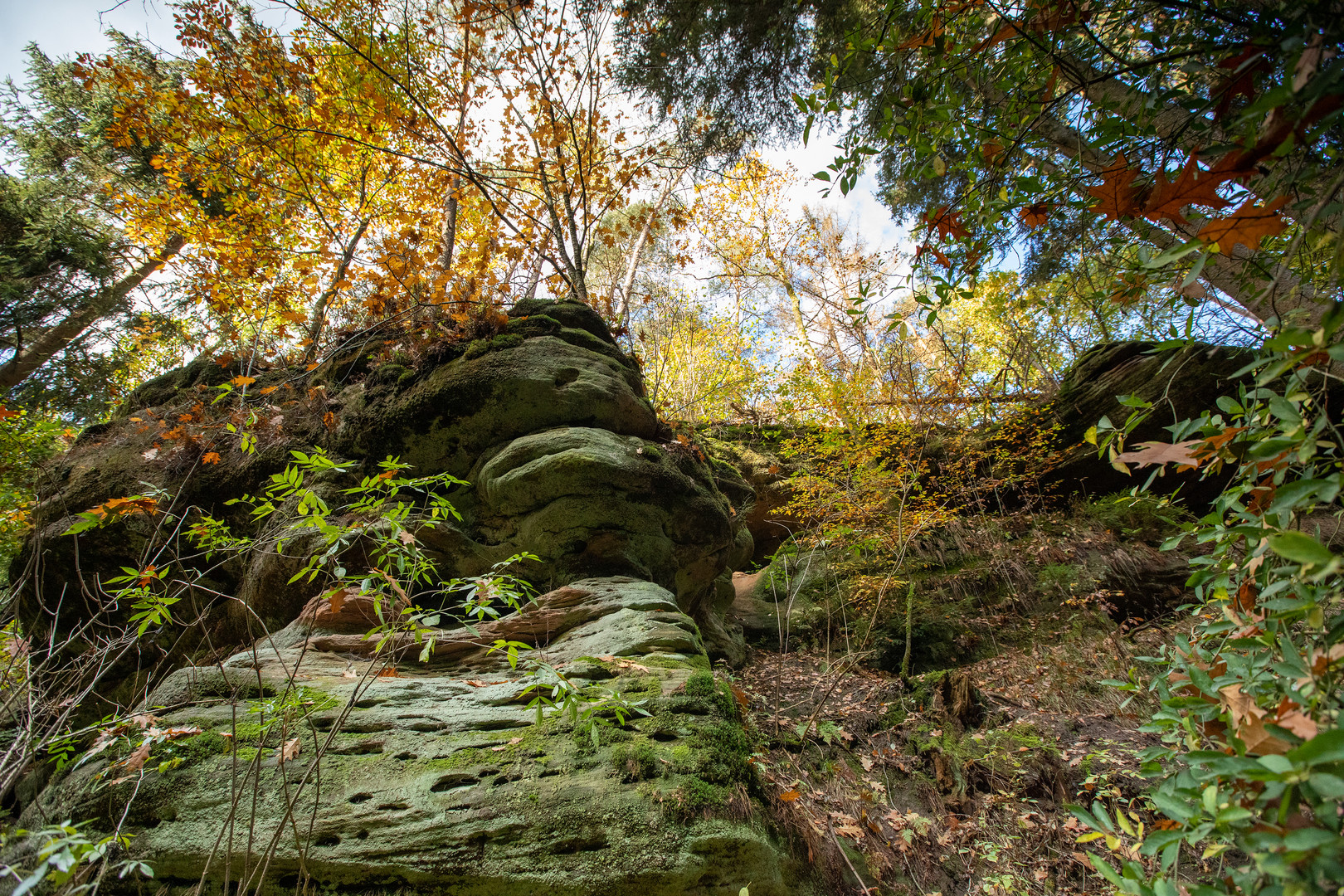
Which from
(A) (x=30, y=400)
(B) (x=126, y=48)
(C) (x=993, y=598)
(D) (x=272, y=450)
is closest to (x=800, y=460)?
(C) (x=993, y=598)

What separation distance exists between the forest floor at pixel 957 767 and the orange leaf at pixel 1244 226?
2.15 meters

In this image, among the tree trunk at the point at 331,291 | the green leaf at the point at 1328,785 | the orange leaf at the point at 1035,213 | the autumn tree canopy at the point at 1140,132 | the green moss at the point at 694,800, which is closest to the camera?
the green leaf at the point at 1328,785

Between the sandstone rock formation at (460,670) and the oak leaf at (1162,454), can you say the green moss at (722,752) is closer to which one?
the sandstone rock formation at (460,670)

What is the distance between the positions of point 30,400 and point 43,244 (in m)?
3.37

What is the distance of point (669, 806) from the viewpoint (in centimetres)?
246

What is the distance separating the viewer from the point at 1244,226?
1326 mm

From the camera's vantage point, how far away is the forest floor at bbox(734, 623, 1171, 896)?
11.4ft

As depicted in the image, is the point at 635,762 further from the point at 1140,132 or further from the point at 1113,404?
the point at 1113,404

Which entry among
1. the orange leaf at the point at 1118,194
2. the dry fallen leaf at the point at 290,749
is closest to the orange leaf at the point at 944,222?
the orange leaf at the point at 1118,194

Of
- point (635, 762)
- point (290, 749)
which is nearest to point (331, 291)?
point (290, 749)

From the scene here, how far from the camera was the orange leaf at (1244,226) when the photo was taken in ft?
4.31

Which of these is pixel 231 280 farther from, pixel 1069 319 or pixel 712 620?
pixel 1069 319

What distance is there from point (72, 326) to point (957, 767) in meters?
16.3

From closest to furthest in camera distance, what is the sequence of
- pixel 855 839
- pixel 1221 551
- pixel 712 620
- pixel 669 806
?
pixel 1221 551 < pixel 669 806 < pixel 855 839 < pixel 712 620
